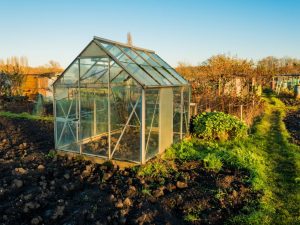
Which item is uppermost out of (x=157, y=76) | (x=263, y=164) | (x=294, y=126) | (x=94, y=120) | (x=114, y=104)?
(x=157, y=76)

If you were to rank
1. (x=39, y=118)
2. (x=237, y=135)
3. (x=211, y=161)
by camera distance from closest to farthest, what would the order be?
(x=211, y=161), (x=237, y=135), (x=39, y=118)

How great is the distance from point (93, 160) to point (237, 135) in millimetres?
5549

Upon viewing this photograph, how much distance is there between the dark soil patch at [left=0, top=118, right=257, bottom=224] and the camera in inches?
181

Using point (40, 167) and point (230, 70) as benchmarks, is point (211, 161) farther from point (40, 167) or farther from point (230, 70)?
point (230, 70)

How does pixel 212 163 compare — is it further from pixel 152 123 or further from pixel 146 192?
pixel 146 192

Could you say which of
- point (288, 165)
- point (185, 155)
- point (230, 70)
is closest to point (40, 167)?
point (185, 155)

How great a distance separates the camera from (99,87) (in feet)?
23.7

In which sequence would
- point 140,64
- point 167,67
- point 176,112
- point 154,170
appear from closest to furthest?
point 154,170 → point 140,64 → point 176,112 → point 167,67

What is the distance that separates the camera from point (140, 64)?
771cm

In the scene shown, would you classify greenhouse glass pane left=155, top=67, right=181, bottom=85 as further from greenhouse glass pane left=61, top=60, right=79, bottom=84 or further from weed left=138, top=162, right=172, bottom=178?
weed left=138, top=162, right=172, bottom=178

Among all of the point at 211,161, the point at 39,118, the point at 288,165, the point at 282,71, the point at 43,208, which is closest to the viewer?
the point at 43,208

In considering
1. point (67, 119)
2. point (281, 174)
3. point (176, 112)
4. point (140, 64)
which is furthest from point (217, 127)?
point (67, 119)

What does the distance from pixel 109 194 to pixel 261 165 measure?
15.1 ft

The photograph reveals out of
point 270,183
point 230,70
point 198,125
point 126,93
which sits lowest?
point 270,183
